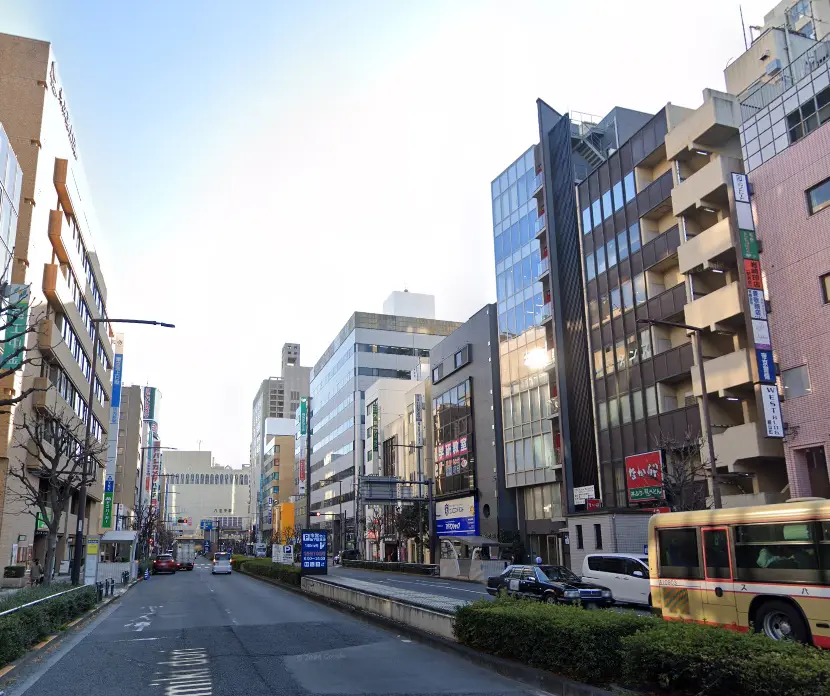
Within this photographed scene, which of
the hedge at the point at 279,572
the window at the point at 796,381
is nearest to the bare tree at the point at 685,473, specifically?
the window at the point at 796,381

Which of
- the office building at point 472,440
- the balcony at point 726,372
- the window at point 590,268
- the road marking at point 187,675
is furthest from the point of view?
the office building at point 472,440

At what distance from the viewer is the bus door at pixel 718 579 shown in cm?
1454

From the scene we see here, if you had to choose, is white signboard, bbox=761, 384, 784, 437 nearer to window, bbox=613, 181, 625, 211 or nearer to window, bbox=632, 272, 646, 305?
window, bbox=632, 272, 646, 305

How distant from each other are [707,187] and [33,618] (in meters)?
32.9

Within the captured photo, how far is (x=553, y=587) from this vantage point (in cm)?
2384

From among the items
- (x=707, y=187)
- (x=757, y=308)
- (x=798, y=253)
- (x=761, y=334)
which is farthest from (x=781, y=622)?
(x=707, y=187)

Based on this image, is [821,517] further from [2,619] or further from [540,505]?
[540,505]

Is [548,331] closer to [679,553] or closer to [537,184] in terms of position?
[537,184]

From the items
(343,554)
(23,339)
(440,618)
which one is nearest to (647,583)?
(440,618)

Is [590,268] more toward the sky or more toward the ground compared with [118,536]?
more toward the sky

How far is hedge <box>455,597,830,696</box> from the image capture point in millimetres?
7324

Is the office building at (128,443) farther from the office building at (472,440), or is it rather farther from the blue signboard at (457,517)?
the blue signboard at (457,517)

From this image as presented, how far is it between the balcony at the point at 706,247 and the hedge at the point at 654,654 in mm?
26358

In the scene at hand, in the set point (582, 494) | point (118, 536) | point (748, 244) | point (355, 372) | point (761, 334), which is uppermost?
point (355, 372)
